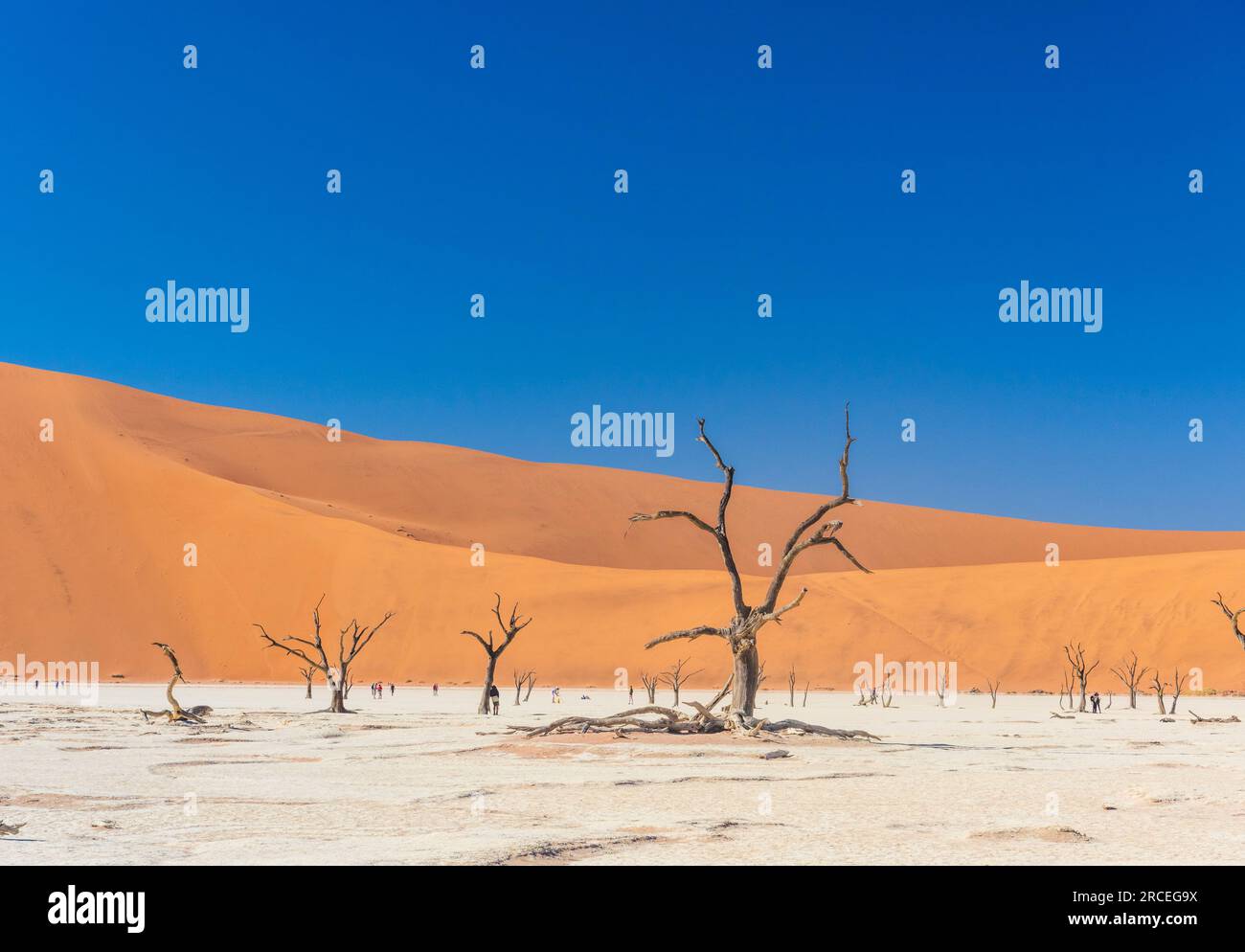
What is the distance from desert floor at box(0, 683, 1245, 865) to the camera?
9.82 m

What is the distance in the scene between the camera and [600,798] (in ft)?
45.6

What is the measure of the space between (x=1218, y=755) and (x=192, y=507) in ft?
236

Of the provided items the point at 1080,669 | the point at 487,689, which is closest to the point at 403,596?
the point at 1080,669

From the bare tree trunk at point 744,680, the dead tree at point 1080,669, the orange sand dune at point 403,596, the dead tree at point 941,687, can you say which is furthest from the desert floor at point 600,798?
the orange sand dune at point 403,596

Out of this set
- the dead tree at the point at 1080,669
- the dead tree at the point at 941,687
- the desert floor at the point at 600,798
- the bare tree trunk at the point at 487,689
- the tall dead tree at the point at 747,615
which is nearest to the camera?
the desert floor at the point at 600,798

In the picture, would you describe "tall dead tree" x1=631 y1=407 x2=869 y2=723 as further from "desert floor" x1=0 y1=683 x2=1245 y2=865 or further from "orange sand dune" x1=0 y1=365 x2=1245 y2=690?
"orange sand dune" x1=0 y1=365 x2=1245 y2=690

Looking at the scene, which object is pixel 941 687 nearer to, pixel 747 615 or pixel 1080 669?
pixel 1080 669

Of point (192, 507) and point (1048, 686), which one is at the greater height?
point (192, 507)

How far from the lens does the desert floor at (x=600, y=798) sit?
9820mm

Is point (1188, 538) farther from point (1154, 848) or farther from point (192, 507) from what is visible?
point (1154, 848)

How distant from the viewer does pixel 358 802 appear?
13.3 meters

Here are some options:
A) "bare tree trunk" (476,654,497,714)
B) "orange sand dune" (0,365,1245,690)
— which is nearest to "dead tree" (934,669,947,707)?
"orange sand dune" (0,365,1245,690)

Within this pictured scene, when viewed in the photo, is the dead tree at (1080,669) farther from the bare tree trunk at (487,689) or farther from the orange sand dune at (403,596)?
the bare tree trunk at (487,689)
